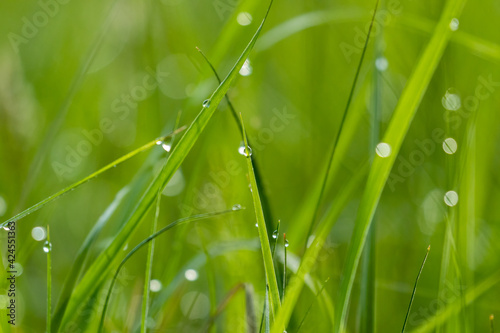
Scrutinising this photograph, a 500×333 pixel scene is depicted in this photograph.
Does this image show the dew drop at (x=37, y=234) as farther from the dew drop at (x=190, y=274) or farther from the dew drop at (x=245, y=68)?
the dew drop at (x=245, y=68)

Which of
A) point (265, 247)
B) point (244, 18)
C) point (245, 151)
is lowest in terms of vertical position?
point (265, 247)

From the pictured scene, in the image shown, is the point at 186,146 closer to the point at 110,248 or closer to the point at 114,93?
the point at 110,248

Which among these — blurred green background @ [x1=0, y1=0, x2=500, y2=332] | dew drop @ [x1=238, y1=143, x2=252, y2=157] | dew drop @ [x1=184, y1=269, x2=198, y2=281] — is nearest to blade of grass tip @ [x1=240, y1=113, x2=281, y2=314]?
dew drop @ [x1=238, y1=143, x2=252, y2=157]

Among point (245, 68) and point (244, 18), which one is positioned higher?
point (244, 18)

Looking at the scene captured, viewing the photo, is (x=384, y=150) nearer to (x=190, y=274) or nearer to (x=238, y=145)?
(x=190, y=274)

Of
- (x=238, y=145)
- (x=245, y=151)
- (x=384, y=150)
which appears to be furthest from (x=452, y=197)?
(x=238, y=145)

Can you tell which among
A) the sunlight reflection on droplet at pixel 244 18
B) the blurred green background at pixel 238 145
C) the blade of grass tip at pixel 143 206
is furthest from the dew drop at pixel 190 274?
the sunlight reflection on droplet at pixel 244 18
